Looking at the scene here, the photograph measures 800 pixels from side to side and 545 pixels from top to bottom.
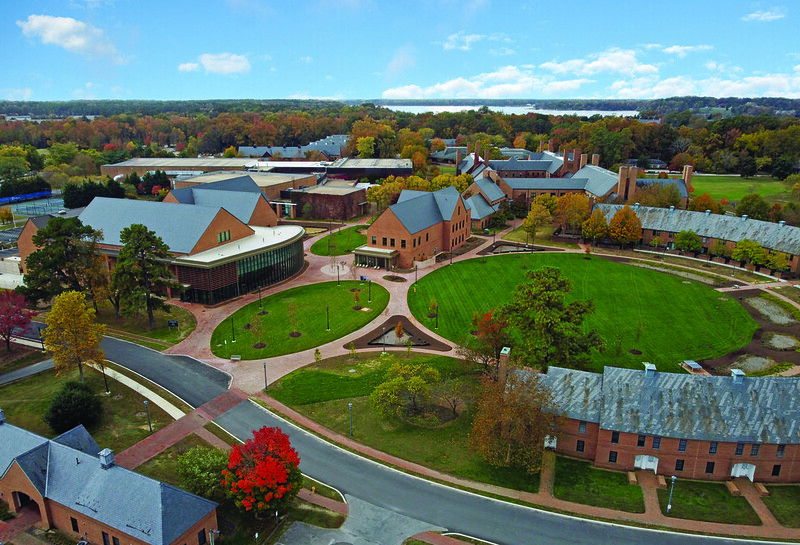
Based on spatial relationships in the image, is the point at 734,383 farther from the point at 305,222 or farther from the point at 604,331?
the point at 305,222

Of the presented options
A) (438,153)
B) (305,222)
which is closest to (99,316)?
(305,222)

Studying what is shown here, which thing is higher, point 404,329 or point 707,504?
point 404,329

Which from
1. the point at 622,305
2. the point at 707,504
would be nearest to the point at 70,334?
the point at 707,504

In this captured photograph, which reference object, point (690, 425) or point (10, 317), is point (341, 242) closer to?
point (10, 317)

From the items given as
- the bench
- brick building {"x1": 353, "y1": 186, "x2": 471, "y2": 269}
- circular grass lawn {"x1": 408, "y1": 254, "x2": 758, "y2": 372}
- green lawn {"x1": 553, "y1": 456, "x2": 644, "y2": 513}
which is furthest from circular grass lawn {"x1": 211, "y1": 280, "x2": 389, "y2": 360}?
the bench

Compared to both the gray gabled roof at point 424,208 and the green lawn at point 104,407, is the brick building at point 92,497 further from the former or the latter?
the gray gabled roof at point 424,208

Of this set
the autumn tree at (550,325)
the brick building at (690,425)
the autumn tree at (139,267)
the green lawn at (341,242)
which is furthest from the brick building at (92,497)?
the green lawn at (341,242)
